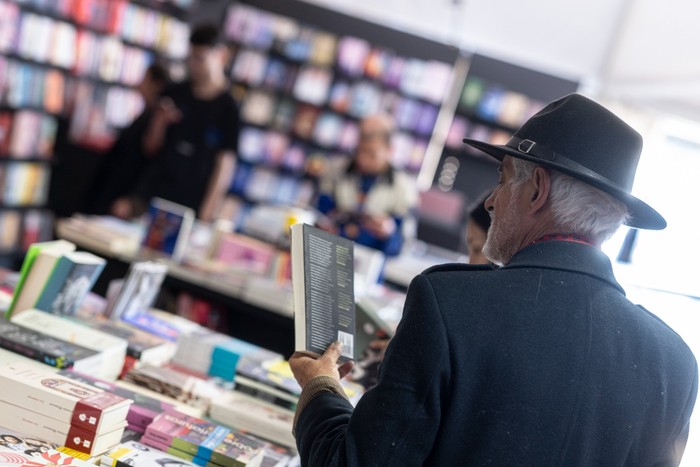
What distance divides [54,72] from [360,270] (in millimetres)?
3666

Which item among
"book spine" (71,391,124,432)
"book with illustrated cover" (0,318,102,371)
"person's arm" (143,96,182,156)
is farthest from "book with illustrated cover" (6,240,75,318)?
"person's arm" (143,96,182,156)

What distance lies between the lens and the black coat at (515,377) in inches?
55.9

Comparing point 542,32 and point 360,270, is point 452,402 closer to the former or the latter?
point 360,270

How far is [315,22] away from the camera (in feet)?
28.6

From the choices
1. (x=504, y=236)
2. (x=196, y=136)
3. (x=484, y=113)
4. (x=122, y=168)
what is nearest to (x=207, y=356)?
(x=504, y=236)

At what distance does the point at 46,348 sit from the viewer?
234cm

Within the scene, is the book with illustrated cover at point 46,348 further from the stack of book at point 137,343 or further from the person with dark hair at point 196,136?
the person with dark hair at point 196,136

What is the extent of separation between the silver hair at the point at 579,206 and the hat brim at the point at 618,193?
0.07ft

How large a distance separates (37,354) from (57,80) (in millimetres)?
5102

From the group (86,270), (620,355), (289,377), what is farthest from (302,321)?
(86,270)

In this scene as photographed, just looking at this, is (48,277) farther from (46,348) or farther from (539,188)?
(539,188)

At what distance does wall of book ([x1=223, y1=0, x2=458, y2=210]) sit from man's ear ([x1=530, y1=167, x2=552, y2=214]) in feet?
23.0

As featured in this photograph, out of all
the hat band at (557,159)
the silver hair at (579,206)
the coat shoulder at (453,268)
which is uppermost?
the hat band at (557,159)

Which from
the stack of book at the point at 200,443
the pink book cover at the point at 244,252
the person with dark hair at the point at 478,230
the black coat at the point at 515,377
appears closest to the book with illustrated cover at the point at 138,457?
the stack of book at the point at 200,443
